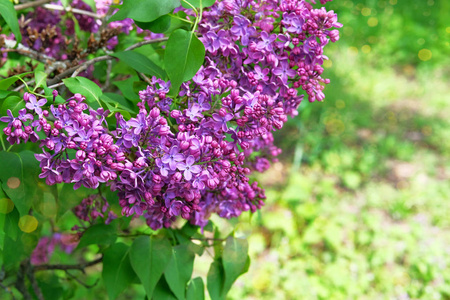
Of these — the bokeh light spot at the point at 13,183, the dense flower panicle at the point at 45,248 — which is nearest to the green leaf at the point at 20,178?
the bokeh light spot at the point at 13,183

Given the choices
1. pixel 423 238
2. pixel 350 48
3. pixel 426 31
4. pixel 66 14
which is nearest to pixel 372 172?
pixel 423 238

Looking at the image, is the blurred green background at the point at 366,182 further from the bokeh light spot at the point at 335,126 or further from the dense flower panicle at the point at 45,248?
the dense flower panicle at the point at 45,248

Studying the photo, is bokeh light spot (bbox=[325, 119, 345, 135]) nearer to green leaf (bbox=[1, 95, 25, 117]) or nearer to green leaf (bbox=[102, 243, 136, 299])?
green leaf (bbox=[102, 243, 136, 299])

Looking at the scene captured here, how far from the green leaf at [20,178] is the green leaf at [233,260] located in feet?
1.53

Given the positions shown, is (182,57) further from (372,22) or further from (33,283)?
(372,22)

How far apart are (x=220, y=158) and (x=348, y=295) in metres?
2.32

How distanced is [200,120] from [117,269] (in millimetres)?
445

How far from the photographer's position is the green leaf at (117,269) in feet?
3.52

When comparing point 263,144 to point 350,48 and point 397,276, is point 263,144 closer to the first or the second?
point 397,276

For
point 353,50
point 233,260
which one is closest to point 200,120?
point 233,260

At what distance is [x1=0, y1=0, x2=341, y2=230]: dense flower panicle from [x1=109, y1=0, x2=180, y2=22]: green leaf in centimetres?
9

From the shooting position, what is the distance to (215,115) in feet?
2.73

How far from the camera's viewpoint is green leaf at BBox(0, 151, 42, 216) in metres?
0.84

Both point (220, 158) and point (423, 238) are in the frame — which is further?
point (423, 238)
